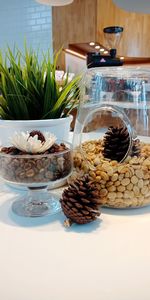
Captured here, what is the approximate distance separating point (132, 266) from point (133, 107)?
26 centimetres

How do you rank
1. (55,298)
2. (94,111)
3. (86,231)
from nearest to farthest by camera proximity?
(55,298) < (86,231) < (94,111)

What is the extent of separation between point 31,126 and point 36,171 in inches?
5.3

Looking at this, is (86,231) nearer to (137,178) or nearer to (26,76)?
(137,178)

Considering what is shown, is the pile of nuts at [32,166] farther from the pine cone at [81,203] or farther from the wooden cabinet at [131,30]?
the wooden cabinet at [131,30]

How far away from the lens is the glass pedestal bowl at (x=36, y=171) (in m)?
0.44

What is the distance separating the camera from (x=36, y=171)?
1.46ft

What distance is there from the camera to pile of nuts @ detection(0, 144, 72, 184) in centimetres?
44

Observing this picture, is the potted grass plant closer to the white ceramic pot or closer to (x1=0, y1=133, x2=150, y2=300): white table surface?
the white ceramic pot

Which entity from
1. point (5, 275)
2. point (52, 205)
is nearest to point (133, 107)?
point (52, 205)

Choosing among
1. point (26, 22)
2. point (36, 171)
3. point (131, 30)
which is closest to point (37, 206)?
point (36, 171)

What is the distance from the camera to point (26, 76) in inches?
23.2

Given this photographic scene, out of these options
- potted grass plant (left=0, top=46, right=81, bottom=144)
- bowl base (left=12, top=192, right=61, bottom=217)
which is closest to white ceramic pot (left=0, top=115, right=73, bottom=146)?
potted grass plant (left=0, top=46, right=81, bottom=144)

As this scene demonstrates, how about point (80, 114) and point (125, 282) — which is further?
point (80, 114)

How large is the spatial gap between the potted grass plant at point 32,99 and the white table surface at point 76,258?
172 mm
